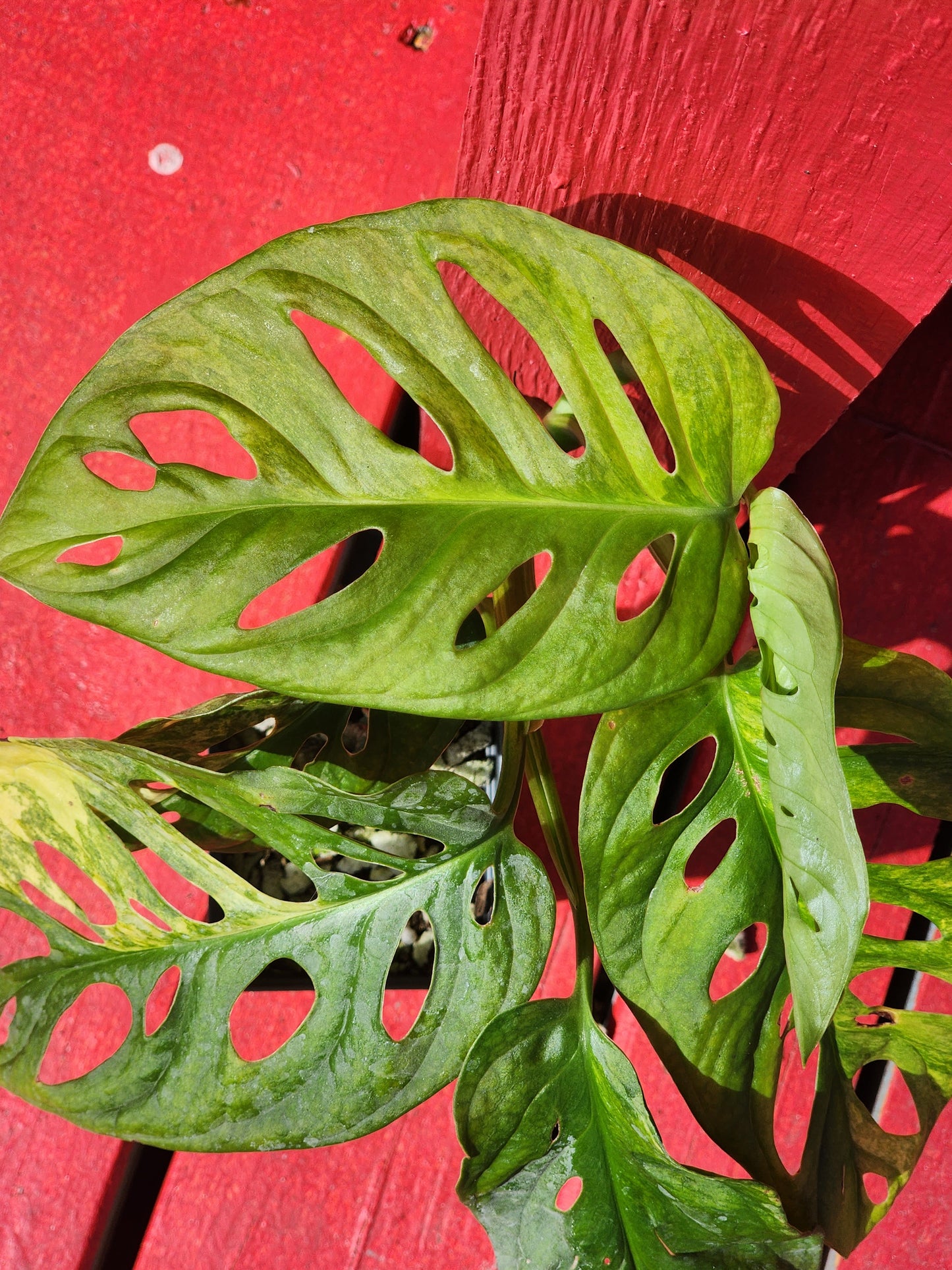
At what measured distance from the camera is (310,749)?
799 millimetres

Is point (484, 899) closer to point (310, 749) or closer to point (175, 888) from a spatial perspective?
point (310, 749)

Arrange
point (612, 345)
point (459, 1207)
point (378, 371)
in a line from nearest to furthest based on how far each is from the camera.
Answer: point (612, 345) → point (459, 1207) → point (378, 371)

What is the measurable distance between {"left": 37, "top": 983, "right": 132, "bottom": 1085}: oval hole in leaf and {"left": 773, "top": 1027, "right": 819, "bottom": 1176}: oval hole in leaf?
2.41 feet

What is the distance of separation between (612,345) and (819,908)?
0.53 metres

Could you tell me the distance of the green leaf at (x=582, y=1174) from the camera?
1.77 ft

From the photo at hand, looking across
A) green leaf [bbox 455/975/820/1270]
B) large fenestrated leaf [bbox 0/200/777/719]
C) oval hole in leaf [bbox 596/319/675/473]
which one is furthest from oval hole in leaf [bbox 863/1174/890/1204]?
oval hole in leaf [bbox 596/319/675/473]

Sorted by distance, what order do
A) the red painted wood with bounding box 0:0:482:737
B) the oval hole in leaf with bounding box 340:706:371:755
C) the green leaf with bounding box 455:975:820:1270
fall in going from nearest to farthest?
the green leaf with bounding box 455:975:820:1270 → the oval hole in leaf with bounding box 340:706:371:755 → the red painted wood with bounding box 0:0:482:737

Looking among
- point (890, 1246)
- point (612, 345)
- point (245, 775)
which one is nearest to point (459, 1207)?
point (890, 1246)

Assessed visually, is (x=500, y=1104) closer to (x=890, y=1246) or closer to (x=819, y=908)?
(x=819, y=908)

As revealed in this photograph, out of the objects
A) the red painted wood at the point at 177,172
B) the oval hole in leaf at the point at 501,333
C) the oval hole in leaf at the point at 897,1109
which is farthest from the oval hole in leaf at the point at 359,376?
the oval hole in leaf at the point at 897,1109

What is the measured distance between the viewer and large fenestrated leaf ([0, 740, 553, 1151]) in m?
0.56

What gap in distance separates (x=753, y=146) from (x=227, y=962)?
2.07 feet

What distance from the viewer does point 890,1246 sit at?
3.42 feet

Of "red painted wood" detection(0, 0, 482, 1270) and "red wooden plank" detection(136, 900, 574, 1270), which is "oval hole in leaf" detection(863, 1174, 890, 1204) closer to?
"red wooden plank" detection(136, 900, 574, 1270)
